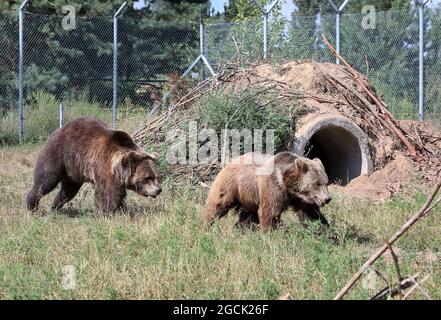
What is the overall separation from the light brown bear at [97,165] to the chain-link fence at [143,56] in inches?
250

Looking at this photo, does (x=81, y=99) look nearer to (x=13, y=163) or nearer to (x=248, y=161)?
(x=13, y=163)

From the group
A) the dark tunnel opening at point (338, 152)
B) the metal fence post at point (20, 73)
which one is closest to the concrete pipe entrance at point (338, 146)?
the dark tunnel opening at point (338, 152)

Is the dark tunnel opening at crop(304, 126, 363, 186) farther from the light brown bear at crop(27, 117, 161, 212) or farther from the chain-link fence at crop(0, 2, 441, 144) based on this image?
the light brown bear at crop(27, 117, 161, 212)

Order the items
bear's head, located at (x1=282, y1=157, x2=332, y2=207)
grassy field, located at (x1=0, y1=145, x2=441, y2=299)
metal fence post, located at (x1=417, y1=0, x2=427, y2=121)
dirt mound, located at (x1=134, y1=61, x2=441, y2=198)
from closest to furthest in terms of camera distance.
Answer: grassy field, located at (x1=0, y1=145, x2=441, y2=299) < bear's head, located at (x1=282, y1=157, x2=332, y2=207) < dirt mound, located at (x1=134, y1=61, x2=441, y2=198) < metal fence post, located at (x1=417, y1=0, x2=427, y2=121)

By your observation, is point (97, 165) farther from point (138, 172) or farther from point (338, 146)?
point (338, 146)

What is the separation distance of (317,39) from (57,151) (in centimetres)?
919

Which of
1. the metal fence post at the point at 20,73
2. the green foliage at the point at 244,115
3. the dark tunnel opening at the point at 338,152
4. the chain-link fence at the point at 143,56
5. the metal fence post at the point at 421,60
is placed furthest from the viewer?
the chain-link fence at the point at 143,56

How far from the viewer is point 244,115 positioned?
10742mm

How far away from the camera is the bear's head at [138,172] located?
870 cm

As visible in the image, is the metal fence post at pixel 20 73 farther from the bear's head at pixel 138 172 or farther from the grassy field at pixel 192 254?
the bear's head at pixel 138 172

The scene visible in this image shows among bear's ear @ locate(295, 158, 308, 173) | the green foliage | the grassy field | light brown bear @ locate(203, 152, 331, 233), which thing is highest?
the green foliage

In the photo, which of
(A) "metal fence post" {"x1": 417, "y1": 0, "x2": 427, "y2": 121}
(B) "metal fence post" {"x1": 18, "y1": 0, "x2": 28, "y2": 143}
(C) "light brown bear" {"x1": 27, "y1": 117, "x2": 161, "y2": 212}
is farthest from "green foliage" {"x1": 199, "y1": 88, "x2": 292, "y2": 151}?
(B) "metal fence post" {"x1": 18, "y1": 0, "x2": 28, "y2": 143}

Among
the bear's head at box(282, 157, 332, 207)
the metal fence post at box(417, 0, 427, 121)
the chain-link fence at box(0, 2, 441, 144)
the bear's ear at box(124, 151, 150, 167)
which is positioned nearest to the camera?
the bear's head at box(282, 157, 332, 207)

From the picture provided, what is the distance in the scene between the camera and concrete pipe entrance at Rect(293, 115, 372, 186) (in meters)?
10.9
